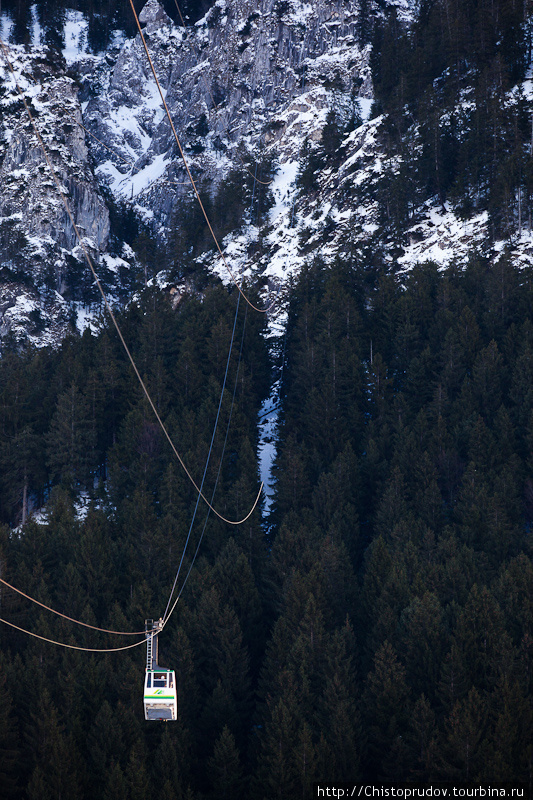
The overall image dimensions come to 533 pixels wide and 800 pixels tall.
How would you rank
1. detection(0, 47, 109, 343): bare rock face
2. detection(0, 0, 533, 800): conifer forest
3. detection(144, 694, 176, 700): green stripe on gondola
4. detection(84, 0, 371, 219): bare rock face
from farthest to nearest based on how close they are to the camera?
detection(84, 0, 371, 219): bare rock face → detection(0, 47, 109, 343): bare rock face → detection(0, 0, 533, 800): conifer forest → detection(144, 694, 176, 700): green stripe on gondola

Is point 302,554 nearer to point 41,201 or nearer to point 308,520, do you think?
point 308,520

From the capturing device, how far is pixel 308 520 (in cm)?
4447

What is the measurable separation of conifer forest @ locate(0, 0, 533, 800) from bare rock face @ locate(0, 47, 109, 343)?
131ft

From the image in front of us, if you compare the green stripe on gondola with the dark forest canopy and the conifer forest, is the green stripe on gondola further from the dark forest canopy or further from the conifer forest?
the dark forest canopy

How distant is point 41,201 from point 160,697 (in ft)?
373

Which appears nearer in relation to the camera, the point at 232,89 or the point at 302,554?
the point at 302,554

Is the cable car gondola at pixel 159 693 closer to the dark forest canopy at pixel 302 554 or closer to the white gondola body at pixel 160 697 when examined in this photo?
the white gondola body at pixel 160 697

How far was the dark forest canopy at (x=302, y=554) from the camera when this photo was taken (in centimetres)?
3028

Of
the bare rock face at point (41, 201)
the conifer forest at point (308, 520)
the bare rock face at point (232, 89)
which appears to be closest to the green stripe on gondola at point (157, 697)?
the conifer forest at point (308, 520)

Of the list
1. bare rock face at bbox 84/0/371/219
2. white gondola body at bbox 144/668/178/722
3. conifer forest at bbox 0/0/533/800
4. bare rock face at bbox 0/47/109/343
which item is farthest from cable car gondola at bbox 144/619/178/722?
bare rock face at bbox 84/0/371/219

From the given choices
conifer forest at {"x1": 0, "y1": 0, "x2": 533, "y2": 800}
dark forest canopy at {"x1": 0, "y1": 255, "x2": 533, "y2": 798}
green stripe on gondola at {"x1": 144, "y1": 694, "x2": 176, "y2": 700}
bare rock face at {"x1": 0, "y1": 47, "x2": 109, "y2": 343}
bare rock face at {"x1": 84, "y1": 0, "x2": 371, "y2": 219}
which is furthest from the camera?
bare rock face at {"x1": 84, "y1": 0, "x2": 371, "y2": 219}

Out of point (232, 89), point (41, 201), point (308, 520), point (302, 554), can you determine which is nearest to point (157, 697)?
point (302, 554)

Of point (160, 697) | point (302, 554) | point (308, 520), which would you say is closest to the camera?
point (160, 697)

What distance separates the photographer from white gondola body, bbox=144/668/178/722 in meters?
Answer: 19.2
